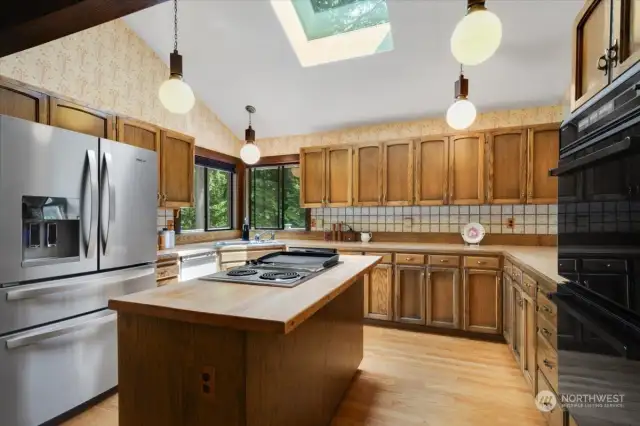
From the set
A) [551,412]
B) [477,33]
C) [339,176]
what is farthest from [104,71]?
[551,412]

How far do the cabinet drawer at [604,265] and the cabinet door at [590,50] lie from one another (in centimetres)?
69

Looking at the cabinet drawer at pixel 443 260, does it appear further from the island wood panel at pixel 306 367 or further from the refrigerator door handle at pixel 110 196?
the refrigerator door handle at pixel 110 196

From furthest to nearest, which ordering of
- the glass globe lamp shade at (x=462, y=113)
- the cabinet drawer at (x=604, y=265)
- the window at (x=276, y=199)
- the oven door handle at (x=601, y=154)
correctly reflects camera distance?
the window at (x=276, y=199), the glass globe lamp shade at (x=462, y=113), the cabinet drawer at (x=604, y=265), the oven door handle at (x=601, y=154)

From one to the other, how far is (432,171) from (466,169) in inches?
14.1

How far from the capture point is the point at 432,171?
12.1ft

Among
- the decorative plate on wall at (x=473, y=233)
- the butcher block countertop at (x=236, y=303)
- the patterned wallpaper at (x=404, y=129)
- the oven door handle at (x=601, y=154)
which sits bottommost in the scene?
the butcher block countertop at (x=236, y=303)

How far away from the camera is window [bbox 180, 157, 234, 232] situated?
424 cm

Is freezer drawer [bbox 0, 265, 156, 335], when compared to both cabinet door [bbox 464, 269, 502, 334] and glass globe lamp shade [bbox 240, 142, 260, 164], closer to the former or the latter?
glass globe lamp shade [bbox 240, 142, 260, 164]

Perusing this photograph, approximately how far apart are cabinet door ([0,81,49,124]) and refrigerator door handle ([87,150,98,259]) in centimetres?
46

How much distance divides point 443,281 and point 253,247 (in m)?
2.18

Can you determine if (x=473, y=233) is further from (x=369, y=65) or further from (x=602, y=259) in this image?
(x=602, y=259)

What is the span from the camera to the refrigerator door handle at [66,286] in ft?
5.67

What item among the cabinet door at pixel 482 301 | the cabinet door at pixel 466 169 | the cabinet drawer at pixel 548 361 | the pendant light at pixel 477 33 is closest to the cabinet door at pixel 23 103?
the pendant light at pixel 477 33

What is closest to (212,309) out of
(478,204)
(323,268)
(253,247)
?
(323,268)
